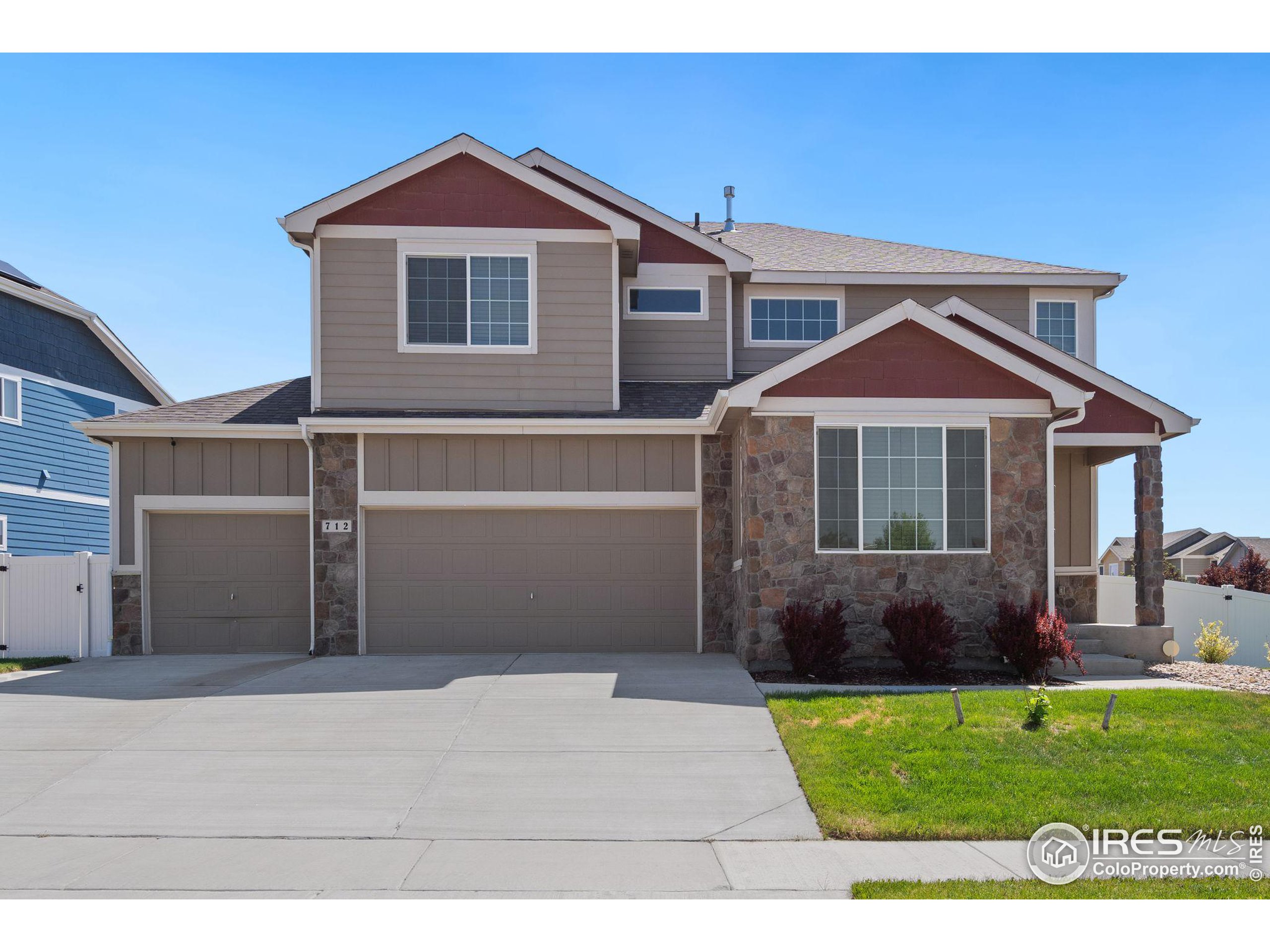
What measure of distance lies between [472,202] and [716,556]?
20.5 ft

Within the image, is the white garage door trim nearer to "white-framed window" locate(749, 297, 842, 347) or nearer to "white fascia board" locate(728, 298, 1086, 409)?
"white fascia board" locate(728, 298, 1086, 409)

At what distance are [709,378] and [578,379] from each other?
2.40m

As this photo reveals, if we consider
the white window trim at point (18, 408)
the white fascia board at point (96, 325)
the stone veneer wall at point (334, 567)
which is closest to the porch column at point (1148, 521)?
the stone veneer wall at point (334, 567)

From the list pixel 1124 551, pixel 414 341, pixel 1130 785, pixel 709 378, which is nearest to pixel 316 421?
pixel 414 341

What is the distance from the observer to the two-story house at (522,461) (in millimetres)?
12086

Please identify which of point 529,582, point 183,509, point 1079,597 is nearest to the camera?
point 529,582

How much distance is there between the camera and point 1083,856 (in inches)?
247

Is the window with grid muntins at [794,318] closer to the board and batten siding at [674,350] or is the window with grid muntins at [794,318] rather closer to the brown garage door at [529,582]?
the board and batten siding at [674,350]

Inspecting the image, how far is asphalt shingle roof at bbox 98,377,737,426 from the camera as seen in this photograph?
→ 555 inches

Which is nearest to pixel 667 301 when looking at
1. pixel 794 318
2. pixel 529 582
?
pixel 794 318

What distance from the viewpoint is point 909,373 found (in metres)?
12.1

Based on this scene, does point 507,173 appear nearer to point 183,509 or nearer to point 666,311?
point 666,311

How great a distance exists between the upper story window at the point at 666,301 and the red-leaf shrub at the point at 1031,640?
6993 millimetres
